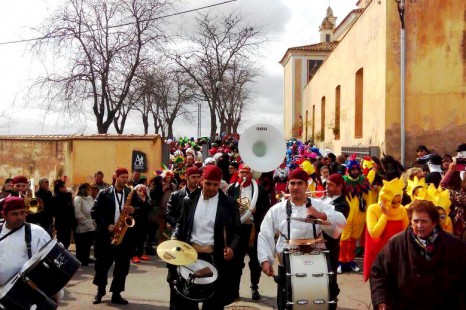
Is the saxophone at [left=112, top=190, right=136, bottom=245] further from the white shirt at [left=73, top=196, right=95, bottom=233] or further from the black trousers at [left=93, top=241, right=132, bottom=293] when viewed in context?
the white shirt at [left=73, top=196, right=95, bottom=233]

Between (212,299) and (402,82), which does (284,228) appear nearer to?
(212,299)

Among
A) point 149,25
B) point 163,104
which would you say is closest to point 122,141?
point 149,25

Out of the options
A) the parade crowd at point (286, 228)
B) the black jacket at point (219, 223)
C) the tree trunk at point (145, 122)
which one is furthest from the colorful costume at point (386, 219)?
the tree trunk at point (145, 122)

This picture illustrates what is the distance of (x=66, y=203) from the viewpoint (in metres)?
11.9

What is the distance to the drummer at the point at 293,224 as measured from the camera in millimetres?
6078

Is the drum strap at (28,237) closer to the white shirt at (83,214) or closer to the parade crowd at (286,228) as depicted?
the parade crowd at (286,228)

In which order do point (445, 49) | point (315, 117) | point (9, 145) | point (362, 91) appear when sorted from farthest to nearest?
1. point (315, 117)
2. point (362, 91)
3. point (9, 145)
4. point (445, 49)

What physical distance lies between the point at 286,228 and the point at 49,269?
2.31 m

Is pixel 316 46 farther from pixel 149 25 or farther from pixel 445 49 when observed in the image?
pixel 445 49

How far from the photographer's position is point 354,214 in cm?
1056

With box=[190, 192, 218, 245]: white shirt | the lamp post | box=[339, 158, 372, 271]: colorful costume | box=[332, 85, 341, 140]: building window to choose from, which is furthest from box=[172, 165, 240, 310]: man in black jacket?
box=[332, 85, 341, 140]: building window

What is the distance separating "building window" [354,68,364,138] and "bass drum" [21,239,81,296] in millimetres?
17913

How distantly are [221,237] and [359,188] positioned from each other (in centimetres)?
458

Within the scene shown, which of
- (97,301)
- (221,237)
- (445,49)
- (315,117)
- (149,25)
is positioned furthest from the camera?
(315,117)
